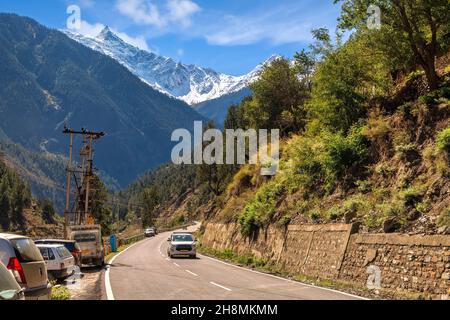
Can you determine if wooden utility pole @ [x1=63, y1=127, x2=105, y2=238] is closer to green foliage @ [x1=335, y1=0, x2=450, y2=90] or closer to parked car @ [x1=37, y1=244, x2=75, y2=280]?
parked car @ [x1=37, y1=244, x2=75, y2=280]

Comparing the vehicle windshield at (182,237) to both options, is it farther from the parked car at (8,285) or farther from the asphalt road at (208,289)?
the parked car at (8,285)

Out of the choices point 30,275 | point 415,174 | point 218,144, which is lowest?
point 30,275

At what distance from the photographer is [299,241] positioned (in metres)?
22.2

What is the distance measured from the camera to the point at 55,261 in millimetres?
17422

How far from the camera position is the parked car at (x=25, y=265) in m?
9.09

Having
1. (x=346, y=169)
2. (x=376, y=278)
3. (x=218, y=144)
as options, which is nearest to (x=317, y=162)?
(x=346, y=169)

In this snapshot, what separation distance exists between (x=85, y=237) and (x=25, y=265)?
1852 cm

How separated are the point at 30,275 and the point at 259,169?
30703 mm

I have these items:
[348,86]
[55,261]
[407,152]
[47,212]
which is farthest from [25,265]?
[47,212]

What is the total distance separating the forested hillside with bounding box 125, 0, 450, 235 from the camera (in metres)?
16.5

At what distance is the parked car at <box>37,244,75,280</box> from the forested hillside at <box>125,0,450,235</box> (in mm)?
10424

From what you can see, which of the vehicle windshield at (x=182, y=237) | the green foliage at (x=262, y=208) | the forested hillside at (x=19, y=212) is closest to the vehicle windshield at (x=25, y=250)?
the green foliage at (x=262, y=208)

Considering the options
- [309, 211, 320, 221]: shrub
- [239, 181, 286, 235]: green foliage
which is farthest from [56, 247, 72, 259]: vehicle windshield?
[239, 181, 286, 235]: green foliage
